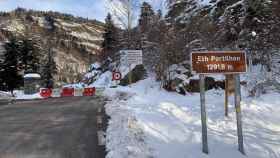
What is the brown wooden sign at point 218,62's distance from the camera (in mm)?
6488

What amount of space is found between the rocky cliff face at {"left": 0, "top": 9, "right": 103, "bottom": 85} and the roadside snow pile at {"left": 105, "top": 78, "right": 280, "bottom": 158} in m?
126

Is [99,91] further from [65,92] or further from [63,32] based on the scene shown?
[63,32]

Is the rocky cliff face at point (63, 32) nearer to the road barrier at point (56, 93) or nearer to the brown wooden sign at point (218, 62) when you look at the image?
the road barrier at point (56, 93)

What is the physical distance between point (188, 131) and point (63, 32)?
174 m

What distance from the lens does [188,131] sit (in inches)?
337

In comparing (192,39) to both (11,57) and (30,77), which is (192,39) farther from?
(11,57)

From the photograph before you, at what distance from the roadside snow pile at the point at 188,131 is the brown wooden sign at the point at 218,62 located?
64.6 inches

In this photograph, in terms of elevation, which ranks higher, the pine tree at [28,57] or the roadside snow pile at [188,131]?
the pine tree at [28,57]

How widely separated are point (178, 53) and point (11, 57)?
1022 inches

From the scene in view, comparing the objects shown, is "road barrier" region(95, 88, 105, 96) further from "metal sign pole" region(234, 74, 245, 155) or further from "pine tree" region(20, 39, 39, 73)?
"metal sign pole" region(234, 74, 245, 155)

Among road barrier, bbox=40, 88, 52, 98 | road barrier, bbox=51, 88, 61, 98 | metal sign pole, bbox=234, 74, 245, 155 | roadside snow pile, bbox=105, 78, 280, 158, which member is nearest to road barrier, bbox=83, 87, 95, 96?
road barrier, bbox=51, 88, 61, 98

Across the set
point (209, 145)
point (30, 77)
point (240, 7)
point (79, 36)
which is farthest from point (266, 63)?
point (79, 36)

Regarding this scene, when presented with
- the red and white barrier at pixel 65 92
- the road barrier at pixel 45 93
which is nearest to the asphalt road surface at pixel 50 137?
the red and white barrier at pixel 65 92

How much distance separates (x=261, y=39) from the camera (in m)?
12.2
